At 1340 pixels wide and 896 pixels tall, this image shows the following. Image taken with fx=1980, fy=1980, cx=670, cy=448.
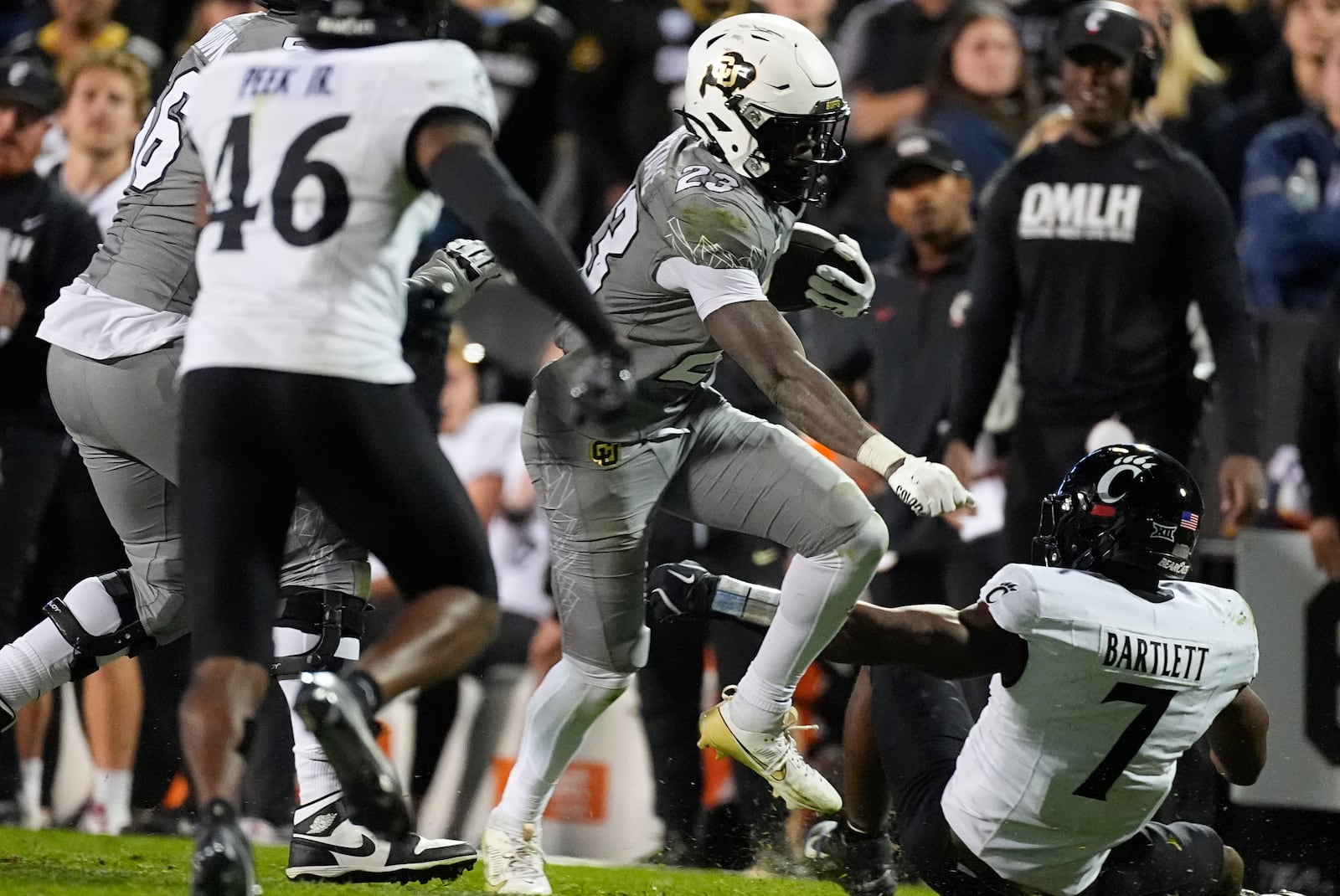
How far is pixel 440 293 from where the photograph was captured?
444cm

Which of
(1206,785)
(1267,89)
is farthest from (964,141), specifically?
(1206,785)

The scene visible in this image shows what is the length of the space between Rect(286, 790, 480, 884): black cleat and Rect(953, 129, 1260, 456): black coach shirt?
278 centimetres

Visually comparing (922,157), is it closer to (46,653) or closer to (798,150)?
(798,150)

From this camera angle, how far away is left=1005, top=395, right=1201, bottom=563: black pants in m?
6.75

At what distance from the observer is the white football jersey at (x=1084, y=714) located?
177 inches

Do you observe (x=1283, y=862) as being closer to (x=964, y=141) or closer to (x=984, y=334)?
(x=984, y=334)

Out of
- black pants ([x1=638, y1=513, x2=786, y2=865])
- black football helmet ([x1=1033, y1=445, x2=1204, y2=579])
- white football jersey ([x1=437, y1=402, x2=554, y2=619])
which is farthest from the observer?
white football jersey ([x1=437, y1=402, x2=554, y2=619])

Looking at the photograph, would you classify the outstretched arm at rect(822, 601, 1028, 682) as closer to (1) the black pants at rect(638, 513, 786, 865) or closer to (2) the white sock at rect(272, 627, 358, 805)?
(2) the white sock at rect(272, 627, 358, 805)

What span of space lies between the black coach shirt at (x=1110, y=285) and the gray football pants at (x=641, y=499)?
1.96 m

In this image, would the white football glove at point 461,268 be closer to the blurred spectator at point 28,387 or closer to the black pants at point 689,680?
the black pants at point 689,680

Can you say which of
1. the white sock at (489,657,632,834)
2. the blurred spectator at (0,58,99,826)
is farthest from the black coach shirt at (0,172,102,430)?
the white sock at (489,657,632,834)

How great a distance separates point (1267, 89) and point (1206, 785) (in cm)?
399

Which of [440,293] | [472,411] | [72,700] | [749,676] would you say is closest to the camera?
[440,293]

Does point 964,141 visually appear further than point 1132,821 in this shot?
Yes
